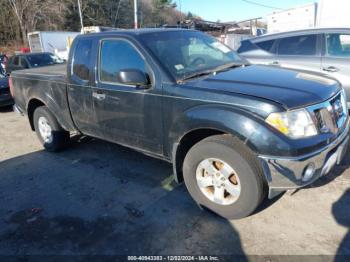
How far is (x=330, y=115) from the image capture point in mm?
2922

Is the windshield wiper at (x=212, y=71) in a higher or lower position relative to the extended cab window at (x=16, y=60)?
higher

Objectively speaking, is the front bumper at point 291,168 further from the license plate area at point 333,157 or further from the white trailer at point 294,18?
the white trailer at point 294,18

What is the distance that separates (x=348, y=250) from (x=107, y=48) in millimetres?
3296

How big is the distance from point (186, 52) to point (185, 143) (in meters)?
1.11

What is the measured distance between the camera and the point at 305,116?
267cm

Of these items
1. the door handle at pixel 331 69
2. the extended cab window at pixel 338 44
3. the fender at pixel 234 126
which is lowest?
the fender at pixel 234 126

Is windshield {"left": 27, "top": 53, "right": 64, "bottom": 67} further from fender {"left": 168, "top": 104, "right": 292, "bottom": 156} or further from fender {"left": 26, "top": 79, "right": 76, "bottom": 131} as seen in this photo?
fender {"left": 168, "top": 104, "right": 292, "bottom": 156}

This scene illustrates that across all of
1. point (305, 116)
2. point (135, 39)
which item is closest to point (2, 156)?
point (135, 39)

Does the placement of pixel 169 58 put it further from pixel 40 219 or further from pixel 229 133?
pixel 40 219

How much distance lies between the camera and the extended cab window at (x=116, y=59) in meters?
3.56

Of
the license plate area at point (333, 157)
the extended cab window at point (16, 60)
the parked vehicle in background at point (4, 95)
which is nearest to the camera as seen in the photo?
the license plate area at point (333, 157)

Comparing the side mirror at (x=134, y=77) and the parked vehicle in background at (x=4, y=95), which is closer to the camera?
the side mirror at (x=134, y=77)

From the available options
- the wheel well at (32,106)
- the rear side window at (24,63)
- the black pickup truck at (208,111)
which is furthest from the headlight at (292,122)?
the rear side window at (24,63)

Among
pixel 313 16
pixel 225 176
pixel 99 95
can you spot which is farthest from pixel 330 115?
pixel 313 16
